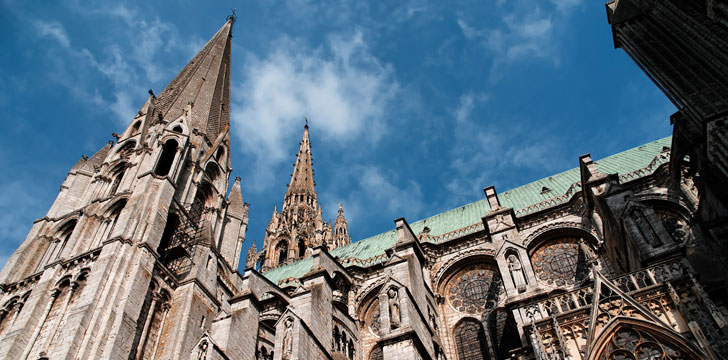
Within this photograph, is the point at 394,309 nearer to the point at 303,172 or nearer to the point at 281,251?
the point at 281,251

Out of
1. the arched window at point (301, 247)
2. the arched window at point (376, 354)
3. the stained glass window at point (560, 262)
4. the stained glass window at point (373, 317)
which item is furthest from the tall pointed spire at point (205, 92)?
the stained glass window at point (560, 262)

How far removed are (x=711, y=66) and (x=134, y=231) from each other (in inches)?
609

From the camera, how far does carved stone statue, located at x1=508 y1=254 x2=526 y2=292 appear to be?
12.6 meters

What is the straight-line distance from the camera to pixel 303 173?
4228cm

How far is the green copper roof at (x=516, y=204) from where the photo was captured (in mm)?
17438

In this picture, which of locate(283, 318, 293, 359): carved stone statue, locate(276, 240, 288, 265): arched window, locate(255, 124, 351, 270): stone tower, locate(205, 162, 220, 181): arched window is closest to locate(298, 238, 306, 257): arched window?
locate(255, 124, 351, 270): stone tower

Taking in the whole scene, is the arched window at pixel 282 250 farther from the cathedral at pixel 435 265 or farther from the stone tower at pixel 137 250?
the cathedral at pixel 435 265

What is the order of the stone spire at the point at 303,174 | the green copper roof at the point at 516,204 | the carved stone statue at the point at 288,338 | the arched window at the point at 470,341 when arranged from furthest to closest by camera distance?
the stone spire at the point at 303,174 < the green copper roof at the point at 516,204 < the arched window at the point at 470,341 < the carved stone statue at the point at 288,338

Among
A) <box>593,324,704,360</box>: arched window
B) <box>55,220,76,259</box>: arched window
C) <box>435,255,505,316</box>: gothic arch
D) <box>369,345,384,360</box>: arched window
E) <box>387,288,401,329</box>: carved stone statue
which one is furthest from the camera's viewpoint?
<box>55,220,76,259</box>: arched window

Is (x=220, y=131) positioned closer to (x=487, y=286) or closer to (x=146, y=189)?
(x=146, y=189)

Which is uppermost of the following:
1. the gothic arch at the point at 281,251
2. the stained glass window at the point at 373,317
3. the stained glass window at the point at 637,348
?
the gothic arch at the point at 281,251

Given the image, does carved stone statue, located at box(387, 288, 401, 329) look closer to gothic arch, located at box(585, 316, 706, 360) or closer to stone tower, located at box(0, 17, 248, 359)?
gothic arch, located at box(585, 316, 706, 360)

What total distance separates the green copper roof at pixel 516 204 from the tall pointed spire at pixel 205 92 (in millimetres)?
8287

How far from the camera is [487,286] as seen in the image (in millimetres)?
15945
